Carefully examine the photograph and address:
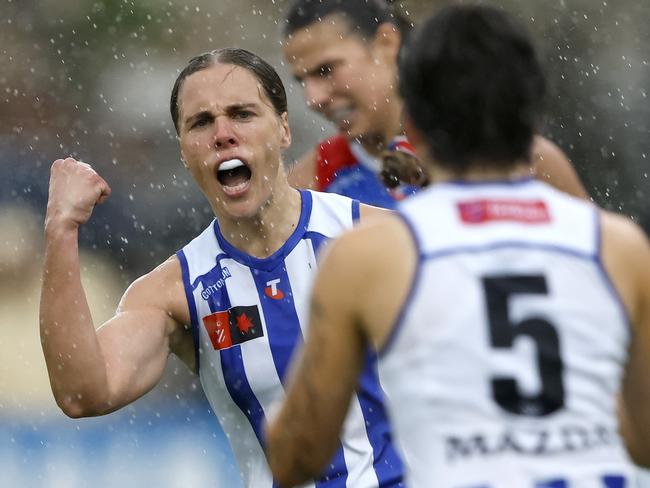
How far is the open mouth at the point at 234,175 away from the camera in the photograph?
414 centimetres

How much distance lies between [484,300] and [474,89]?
14.3 inches

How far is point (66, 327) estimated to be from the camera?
12.0ft

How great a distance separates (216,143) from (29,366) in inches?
230

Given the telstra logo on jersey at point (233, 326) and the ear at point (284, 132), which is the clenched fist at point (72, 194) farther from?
the ear at point (284, 132)

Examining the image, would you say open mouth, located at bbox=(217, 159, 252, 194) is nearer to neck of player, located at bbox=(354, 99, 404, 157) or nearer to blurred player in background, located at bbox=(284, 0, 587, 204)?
blurred player in background, located at bbox=(284, 0, 587, 204)

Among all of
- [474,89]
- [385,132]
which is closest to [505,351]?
[474,89]

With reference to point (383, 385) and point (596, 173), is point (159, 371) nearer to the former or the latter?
point (383, 385)

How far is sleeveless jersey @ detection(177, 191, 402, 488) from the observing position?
13.0ft

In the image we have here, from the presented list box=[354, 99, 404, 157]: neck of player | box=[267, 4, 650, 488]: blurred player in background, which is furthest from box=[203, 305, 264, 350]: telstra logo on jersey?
box=[267, 4, 650, 488]: blurred player in background

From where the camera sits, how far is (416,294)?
2.22 m

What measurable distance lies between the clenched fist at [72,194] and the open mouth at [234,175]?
501 mm

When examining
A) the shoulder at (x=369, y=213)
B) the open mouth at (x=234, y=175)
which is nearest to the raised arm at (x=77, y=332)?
the open mouth at (x=234, y=175)

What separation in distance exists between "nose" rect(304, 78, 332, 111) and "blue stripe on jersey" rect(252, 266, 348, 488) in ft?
4.67

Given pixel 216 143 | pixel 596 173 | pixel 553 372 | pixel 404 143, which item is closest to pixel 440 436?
pixel 553 372
